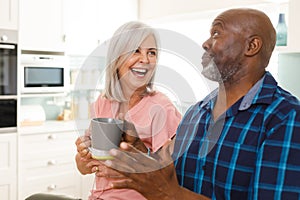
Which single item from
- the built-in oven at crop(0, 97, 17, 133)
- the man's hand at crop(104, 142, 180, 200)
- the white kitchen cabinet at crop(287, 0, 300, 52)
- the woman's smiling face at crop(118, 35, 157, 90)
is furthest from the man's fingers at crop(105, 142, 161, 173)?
the built-in oven at crop(0, 97, 17, 133)

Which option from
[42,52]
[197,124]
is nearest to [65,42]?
Result: [42,52]

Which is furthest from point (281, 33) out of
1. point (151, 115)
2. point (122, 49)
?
point (122, 49)

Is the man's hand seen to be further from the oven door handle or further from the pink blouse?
the oven door handle

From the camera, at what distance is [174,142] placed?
109 cm

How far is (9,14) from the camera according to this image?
2.90 m

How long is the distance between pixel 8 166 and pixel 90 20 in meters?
1.40

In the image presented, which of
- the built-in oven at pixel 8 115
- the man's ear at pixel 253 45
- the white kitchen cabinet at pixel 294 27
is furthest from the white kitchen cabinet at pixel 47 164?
the man's ear at pixel 253 45

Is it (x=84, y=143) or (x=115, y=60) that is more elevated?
(x=115, y=60)

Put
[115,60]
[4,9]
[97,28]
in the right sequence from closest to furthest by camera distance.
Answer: [115,60] → [4,9] → [97,28]

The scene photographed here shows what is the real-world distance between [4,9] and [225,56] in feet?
7.56

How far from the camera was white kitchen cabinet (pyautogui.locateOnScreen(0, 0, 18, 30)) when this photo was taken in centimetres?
287

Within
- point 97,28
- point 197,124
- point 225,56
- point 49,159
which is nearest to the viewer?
point 225,56

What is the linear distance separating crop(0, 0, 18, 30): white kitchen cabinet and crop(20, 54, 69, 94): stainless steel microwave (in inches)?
10.0

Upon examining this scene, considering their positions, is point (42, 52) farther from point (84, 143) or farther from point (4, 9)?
point (84, 143)
